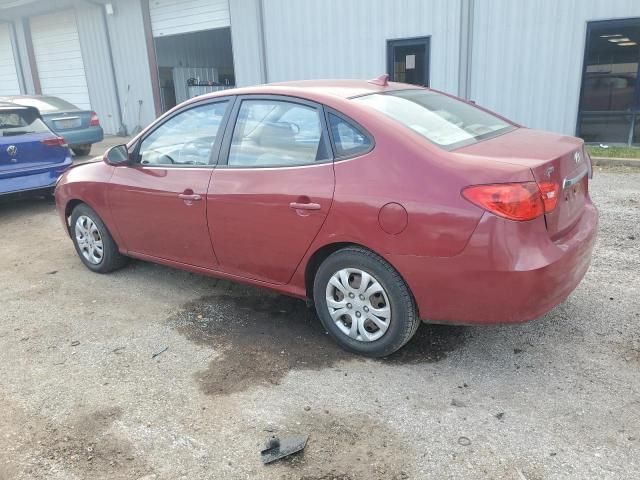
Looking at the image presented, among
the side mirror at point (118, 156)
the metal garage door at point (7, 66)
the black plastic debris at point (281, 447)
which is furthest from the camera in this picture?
the metal garage door at point (7, 66)

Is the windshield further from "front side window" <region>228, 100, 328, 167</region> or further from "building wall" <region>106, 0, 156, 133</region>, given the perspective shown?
"building wall" <region>106, 0, 156, 133</region>

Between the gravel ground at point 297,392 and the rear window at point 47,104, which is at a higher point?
the rear window at point 47,104

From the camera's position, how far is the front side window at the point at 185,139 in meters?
4.05

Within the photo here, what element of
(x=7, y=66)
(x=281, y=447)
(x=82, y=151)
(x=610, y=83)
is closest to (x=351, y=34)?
(x=610, y=83)

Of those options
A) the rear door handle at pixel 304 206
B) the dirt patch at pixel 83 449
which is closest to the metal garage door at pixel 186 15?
the rear door handle at pixel 304 206

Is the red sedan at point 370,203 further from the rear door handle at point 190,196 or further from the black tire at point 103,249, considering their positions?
the black tire at point 103,249

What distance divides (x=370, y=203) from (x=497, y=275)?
789 millimetres

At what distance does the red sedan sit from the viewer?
2895 millimetres

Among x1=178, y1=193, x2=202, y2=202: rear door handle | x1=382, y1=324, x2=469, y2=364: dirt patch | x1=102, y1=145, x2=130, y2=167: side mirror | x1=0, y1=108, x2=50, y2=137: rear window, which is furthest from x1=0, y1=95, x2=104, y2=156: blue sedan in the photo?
x1=382, y1=324, x2=469, y2=364: dirt patch

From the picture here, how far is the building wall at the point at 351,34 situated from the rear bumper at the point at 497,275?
8.62 metres

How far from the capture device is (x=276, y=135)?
3.69 meters

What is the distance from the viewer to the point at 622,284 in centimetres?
432

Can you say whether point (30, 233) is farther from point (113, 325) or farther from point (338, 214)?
point (338, 214)

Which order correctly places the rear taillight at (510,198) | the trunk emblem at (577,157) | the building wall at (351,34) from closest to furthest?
1. the rear taillight at (510,198)
2. the trunk emblem at (577,157)
3. the building wall at (351,34)
